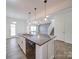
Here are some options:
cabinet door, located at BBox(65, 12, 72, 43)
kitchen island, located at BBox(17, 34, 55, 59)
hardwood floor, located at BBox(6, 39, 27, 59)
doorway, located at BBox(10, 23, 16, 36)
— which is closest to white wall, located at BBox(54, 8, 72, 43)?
cabinet door, located at BBox(65, 12, 72, 43)

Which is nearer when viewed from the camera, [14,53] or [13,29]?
[14,53]

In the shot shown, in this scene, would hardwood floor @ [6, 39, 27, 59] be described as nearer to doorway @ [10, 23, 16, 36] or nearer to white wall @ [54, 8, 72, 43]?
white wall @ [54, 8, 72, 43]

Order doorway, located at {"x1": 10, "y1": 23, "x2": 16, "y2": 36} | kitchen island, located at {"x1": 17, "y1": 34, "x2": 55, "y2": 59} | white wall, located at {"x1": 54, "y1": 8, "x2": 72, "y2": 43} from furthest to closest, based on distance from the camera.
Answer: doorway, located at {"x1": 10, "y1": 23, "x2": 16, "y2": 36} < white wall, located at {"x1": 54, "y1": 8, "x2": 72, "y2": 43} < kitchen island, located at {"x1": 17, "y1": 34, "x2": 55, "y2": 59}

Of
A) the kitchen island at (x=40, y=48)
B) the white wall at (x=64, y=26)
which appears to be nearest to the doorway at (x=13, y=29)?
the white wall at (x=64, y=26)

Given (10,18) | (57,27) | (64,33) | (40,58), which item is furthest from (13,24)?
(40,58)

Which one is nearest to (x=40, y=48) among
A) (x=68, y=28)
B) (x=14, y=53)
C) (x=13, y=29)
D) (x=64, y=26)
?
(x=14, y=53)

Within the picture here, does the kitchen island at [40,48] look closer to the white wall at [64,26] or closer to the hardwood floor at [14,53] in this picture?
the hardwood floor at [14,53]

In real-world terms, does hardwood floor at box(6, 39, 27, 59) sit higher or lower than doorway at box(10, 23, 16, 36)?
lower

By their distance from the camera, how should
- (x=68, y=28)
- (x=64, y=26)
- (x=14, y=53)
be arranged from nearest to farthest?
1. (x=14, y=53)
2. (x=68, y=28)
3. (x=64, y=26)

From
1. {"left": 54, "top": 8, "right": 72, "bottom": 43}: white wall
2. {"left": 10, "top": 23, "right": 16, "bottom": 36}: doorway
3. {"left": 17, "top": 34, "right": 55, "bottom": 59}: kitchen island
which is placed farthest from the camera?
{"left": 10, "top": 23, "right": 16, "bottom": 36}: doorway

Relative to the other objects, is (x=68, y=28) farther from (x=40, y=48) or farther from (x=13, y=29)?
(x=13, y=29)

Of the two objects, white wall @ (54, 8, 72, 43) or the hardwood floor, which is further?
white wall @ (54, 8, 72, 43)
